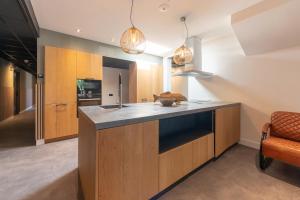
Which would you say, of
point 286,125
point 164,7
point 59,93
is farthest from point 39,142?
point 286,125

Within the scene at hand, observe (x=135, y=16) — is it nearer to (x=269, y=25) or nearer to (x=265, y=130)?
(x=269, y=25)

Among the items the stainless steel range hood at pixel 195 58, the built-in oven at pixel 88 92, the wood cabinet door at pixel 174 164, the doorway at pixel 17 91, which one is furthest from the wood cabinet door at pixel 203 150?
the doorway at pixel 17 91

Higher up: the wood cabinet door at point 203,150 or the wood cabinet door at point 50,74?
the wood cabinet door at point 50,74

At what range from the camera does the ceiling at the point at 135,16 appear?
2467mm

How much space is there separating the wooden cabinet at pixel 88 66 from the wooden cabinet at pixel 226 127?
9.97ft

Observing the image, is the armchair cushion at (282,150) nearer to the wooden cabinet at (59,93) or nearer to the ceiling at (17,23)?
the wooden cabinet at (59,93)

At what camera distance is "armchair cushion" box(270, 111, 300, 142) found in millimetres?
2361

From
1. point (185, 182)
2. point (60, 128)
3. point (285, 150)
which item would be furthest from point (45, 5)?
point (285, 150)

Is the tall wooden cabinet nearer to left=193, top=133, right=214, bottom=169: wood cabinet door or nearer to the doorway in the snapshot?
left=193, top=133, right=214, bottom=169: wood cabinet door

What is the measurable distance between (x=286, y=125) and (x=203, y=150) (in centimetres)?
145

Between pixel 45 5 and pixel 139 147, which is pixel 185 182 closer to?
pixel 139 147

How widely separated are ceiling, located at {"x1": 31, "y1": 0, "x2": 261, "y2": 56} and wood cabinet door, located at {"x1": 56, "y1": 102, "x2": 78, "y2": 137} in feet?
5.76

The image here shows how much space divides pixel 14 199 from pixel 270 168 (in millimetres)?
3323

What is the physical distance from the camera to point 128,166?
1323 mm
